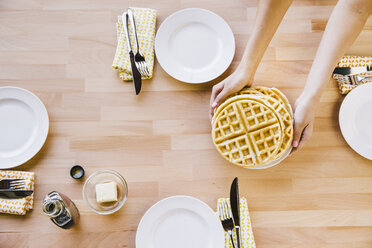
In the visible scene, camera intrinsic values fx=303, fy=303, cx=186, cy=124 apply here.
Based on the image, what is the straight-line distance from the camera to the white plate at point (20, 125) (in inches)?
51.6

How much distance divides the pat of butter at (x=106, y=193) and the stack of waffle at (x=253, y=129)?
1.57ft

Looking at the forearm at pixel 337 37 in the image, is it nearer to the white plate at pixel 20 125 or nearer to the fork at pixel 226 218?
the fork at pixel 226 218

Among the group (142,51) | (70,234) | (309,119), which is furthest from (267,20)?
(70,234)

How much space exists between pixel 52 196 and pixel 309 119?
1073 mm

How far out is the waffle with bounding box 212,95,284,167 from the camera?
1071mm

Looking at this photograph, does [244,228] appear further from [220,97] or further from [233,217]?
[220,97]

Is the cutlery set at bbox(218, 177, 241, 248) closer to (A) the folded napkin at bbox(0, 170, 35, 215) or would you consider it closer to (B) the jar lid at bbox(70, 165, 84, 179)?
(B) the jar lid at bbox(70, 165, 84, 179)

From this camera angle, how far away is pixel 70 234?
4.29 feet

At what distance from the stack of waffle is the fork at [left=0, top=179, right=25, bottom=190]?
33.3 inches

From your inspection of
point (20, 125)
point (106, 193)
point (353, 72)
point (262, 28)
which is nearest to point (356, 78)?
point (353, 72)

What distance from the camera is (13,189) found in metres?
1.27

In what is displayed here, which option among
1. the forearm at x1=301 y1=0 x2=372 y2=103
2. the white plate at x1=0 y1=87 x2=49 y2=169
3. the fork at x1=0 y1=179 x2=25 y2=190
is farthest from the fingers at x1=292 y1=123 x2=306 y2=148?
the fork at x1=0 y1=179 x2=25 y2=190

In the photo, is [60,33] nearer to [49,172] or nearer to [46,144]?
[46,144]

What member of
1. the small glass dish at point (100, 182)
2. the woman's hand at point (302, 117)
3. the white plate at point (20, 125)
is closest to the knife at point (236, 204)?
the woman's hand at point (302, 117)
